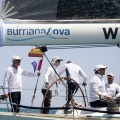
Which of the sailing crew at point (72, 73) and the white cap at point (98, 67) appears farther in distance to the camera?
the sailing crew at point (72, 73)

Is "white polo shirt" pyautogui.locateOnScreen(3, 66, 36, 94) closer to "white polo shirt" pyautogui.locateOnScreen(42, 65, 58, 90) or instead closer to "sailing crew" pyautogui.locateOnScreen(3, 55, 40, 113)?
"sailing crew" pyautogui.locateOnScreen(3, 55, 40, 113)

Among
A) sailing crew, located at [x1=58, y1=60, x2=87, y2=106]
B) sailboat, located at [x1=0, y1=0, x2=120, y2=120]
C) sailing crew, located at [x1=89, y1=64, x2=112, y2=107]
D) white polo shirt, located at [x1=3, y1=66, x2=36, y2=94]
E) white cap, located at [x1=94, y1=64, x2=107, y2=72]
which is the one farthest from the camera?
sailing crew, located at [x1=58, y1=60, x2=87, y2=106]

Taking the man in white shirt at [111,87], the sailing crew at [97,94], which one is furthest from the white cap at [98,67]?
the man in white shirt at [111,87]

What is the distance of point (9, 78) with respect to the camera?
929 centimetres

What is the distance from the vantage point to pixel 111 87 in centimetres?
1000

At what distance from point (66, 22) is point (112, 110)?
1.81 meters

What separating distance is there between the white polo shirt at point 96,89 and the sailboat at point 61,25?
69cm

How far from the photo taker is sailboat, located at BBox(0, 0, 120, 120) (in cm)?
782

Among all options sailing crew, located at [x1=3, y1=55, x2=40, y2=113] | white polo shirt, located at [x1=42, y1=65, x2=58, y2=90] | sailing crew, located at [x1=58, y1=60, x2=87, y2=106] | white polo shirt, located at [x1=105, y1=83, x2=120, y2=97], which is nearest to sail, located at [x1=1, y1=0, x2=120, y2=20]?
sailing crew, located at [x1=3, y1=55, x2=40, y2=113]

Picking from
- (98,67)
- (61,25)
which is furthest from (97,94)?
(61,25)

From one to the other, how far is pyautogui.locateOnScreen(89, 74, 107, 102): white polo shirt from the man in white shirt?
0.70 meters

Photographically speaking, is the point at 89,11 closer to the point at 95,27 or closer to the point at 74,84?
the point at 95,27

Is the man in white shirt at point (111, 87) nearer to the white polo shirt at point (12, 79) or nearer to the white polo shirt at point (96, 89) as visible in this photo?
the white polo shirt at point (96, 89)

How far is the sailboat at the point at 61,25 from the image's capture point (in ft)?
25.7
